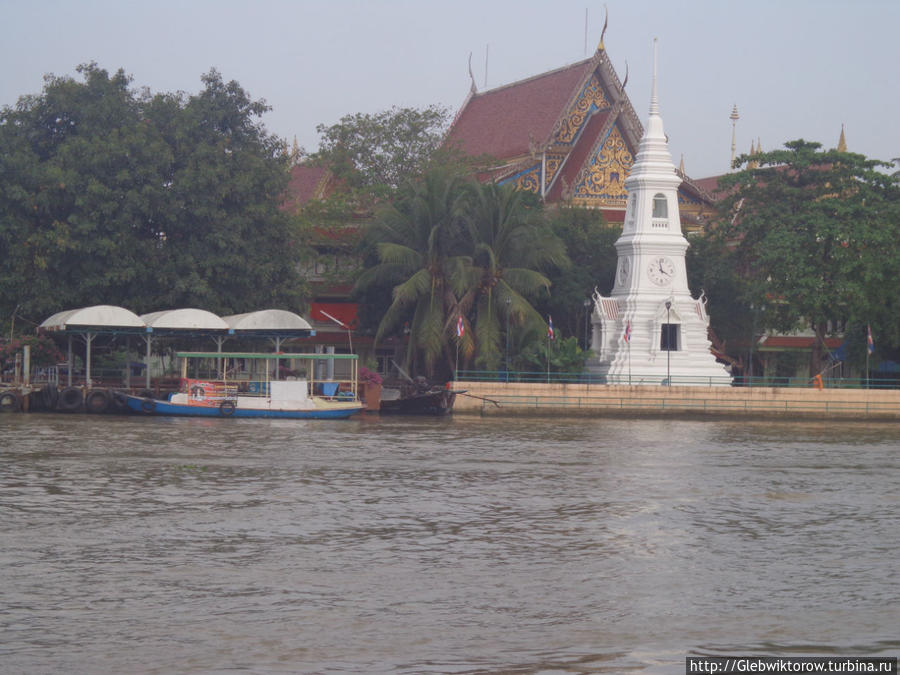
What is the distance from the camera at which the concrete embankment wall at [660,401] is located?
37.4 meters

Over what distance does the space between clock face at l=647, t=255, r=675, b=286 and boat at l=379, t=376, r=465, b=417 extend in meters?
8.02

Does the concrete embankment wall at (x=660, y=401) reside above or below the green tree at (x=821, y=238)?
Result: below

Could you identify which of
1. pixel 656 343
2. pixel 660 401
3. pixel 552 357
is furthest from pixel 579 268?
pixel 660 401

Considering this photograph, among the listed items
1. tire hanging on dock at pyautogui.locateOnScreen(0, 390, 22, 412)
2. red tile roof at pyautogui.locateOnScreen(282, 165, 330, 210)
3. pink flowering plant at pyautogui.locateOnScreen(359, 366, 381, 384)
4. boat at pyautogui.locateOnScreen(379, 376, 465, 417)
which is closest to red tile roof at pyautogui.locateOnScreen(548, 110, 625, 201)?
red tile roof at pyautogui.locateOnScreen(282, 165, 330, 210)

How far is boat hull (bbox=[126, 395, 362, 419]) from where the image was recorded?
3459cm

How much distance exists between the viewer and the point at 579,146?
172 ft

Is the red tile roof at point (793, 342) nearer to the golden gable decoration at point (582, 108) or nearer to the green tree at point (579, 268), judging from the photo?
the green tree at point (579, 268)

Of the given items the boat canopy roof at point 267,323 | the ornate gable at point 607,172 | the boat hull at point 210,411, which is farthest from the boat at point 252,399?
the ornate gable at point 607,172

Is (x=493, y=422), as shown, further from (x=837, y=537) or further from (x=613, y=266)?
(x=837, y=537)

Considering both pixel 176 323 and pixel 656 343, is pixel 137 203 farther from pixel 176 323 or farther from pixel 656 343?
pixel 656 343

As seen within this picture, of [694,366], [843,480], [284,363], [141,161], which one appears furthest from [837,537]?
[284,363]

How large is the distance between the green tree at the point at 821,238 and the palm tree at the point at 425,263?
9.88 meters

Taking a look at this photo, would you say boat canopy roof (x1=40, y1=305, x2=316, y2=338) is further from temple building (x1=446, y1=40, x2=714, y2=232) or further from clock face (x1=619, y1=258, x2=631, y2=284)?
temple building (x1=446, y1=40, x2=714, y2=232)

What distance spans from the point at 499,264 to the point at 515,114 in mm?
17402
